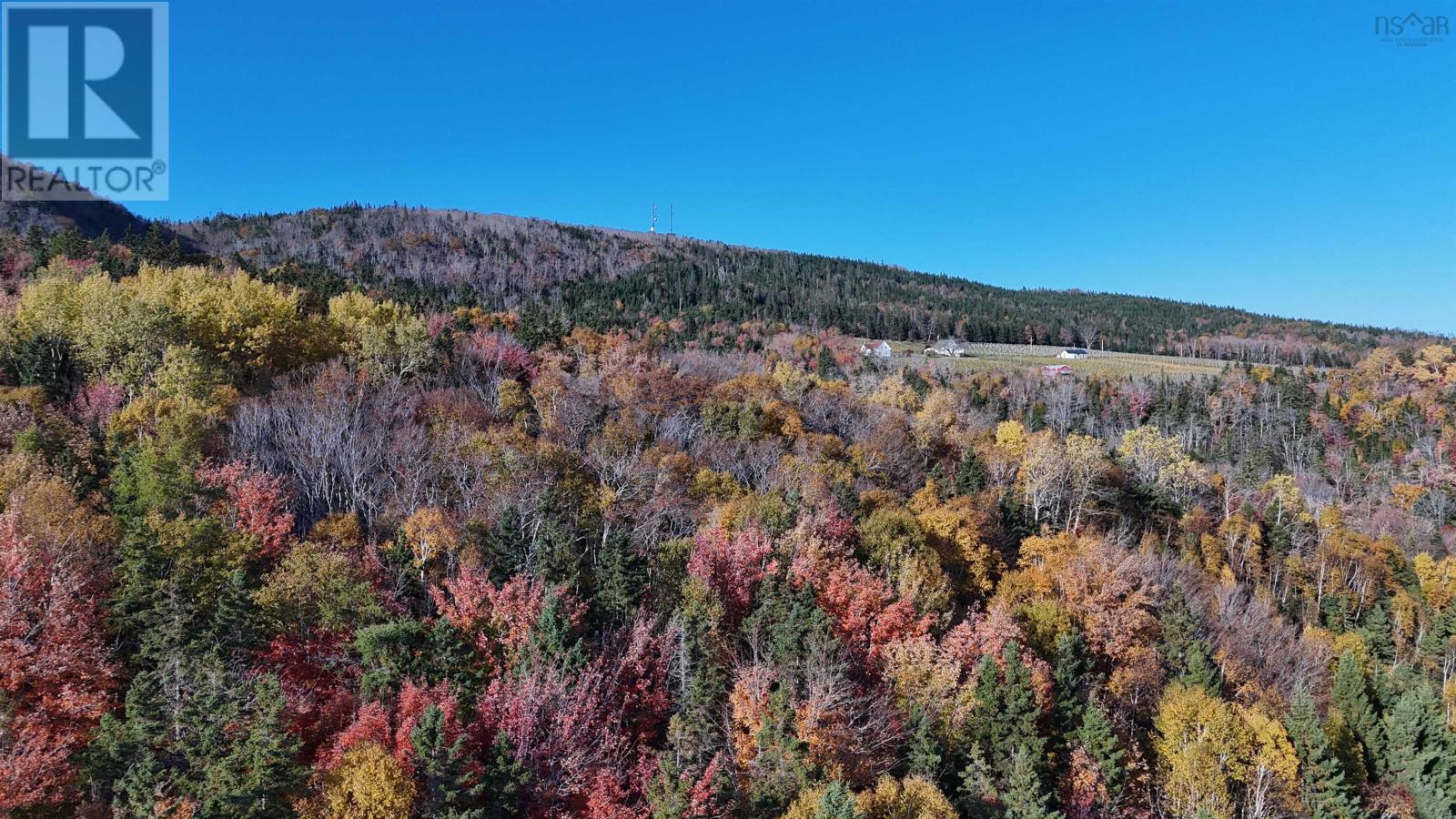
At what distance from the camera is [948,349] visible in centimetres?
17575

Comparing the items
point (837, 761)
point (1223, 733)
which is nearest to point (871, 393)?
point (1223, 733)

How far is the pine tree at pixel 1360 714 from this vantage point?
146 feet

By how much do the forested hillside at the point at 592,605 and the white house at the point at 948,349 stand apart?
92.8 m

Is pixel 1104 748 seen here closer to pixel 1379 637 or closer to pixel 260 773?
pixel 260 773

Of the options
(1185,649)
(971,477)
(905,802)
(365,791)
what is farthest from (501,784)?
(971,477)

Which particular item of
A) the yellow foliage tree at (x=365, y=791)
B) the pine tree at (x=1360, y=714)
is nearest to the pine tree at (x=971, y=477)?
the pine tree at (x=1360, y=714)

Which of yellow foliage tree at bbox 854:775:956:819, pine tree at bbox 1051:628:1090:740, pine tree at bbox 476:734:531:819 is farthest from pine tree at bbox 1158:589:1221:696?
pine tree at bbox 476:734:531:819

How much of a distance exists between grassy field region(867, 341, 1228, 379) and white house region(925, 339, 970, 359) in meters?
1.84

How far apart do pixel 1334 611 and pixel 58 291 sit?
107 metres

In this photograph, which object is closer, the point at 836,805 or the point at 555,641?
the point at 836,805

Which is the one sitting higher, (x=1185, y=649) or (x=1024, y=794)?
(x=1185, y=649)

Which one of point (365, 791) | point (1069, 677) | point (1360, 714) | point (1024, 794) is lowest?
point (1360, 714)

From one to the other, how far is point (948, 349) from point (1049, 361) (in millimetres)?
22547

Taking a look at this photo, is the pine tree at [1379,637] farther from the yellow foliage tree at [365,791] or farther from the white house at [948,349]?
the white house at [948,349]
